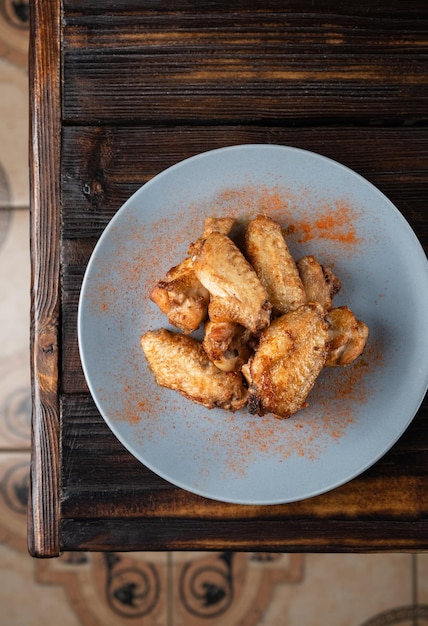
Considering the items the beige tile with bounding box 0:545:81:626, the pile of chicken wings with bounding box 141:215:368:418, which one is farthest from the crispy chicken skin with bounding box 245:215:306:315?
the beige tile with bounding box 0:545:81:626

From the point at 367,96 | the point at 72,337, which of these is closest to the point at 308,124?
the point at 367,96

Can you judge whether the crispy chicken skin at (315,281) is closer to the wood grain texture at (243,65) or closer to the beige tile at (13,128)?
the wood grain texture at (243,65)

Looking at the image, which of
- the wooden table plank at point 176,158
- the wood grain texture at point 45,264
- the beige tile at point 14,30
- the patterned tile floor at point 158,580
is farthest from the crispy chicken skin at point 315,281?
the beige tile at point 14,30

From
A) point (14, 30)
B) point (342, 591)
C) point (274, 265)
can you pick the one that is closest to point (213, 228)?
point (274, 265)

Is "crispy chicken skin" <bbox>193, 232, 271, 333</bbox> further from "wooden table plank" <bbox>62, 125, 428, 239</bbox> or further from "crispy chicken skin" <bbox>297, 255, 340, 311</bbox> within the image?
"wooden table plank" <bbox>62, 125, 428, 239</bbox>

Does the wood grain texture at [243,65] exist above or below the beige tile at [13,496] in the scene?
above

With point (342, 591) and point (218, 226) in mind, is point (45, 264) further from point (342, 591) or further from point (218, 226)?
point (342, 591)

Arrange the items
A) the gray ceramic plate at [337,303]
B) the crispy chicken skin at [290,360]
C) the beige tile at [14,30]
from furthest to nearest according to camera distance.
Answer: the beige tile at [14,30]
the gray ceramic plate at [337,303]
the crispy chicken skin at [290,360]
